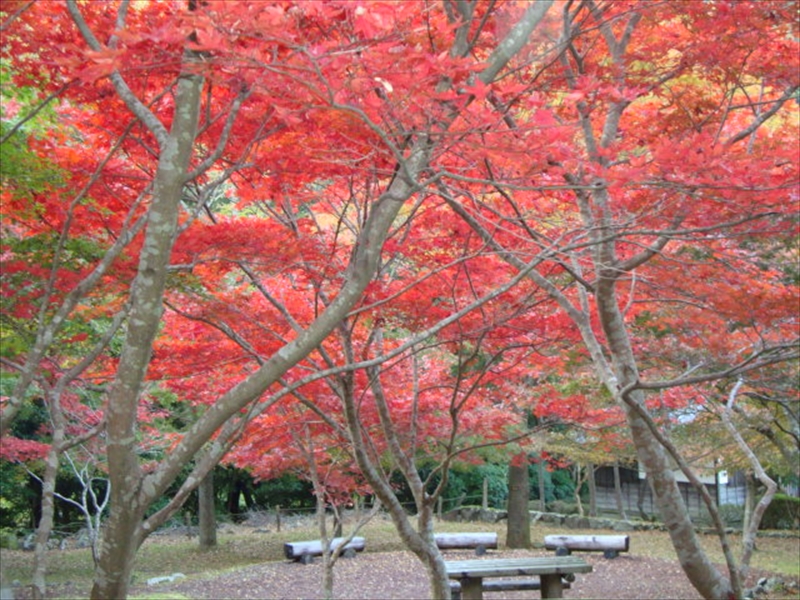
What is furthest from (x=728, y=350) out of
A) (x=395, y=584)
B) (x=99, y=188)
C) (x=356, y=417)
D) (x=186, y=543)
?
(x=186, y=543)

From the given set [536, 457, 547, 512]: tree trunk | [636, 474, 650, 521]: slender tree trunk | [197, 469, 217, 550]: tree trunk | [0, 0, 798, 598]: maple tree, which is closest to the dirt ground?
[197, 469, 217, 550]: tree trunk

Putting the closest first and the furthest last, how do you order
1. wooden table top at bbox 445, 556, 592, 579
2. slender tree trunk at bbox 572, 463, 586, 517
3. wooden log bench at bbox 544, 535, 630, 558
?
wooden table top at bbox 445, 556, 592, 579 < wooden log bench at bbox 544, 535, 630, 558 < slender tree trunk at bbox 572, 463, 586, 517

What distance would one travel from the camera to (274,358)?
9.29 feet

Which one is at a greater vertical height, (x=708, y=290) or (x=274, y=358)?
(x=708, y=290)

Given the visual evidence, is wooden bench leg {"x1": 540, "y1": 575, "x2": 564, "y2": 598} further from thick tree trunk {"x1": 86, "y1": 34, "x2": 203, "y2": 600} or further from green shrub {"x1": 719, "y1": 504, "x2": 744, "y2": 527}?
green shrub {"x1": 719, "y1": 504, "x2": 744, "y2": 527}

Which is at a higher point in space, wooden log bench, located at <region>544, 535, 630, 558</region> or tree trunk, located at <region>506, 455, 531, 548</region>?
tree trunk, located at <region>506, 455, 531, 548</region>

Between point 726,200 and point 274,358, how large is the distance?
8.53 feet

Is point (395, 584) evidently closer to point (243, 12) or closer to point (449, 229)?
point (449, 229)

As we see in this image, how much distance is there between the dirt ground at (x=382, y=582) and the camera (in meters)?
10.9

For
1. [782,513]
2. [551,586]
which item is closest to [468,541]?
[551,586]

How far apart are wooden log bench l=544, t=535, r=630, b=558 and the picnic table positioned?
4141 millimetres

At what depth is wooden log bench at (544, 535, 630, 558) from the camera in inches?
535

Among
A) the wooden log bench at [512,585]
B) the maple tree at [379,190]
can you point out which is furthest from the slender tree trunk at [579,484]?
the maple tree at [379,190]

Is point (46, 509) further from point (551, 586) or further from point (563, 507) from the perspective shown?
point (563, 507)
